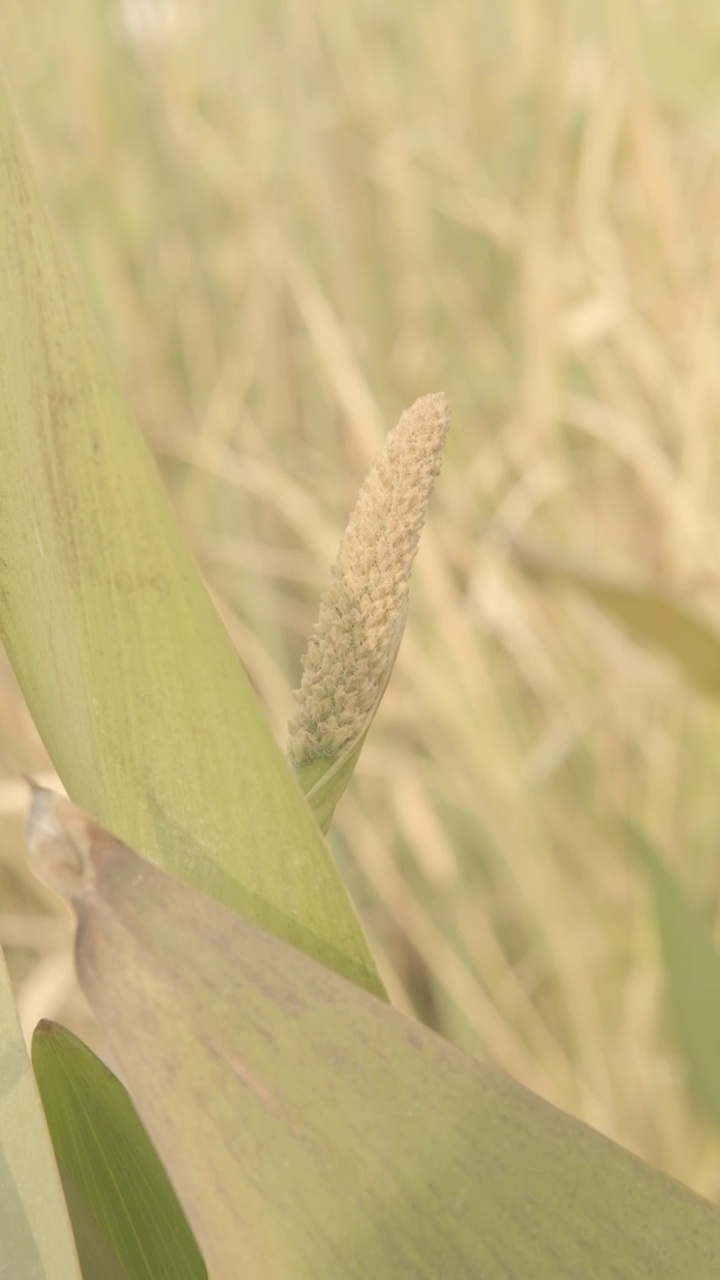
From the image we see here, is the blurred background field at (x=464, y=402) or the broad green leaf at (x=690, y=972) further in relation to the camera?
the blurred background field at (x=464, y=402)

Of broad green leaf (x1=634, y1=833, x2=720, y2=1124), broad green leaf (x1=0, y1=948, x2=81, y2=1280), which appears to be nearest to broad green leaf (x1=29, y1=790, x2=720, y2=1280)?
broad green leaf (x1=0, y1=948, x2=81, y2=1280)

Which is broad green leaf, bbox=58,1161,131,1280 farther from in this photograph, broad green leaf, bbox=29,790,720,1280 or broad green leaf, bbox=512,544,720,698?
broad green leaf, bbox=512,544,720,698

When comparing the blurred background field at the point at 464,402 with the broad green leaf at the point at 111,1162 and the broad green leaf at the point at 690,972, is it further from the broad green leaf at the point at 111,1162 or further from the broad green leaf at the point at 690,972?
the broad green leaf at the point at 111,1162

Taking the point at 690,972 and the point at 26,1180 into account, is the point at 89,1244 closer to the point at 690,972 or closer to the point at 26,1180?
the point at 26,1180

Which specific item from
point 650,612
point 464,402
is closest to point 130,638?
point 650,612

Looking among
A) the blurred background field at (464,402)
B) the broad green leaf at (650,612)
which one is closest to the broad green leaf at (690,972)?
the broad green leaf at (650,612)

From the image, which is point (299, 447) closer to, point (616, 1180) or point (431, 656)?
point (431, 656)

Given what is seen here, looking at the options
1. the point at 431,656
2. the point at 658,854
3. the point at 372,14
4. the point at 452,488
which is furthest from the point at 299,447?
the point at 658,854
